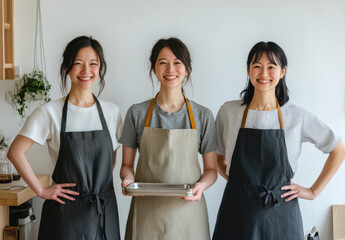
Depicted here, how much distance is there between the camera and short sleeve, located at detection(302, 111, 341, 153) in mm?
1818

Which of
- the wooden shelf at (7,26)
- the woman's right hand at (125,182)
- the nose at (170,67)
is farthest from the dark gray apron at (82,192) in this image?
the wooden shelf at (7,26)

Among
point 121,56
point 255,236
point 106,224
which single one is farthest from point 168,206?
point 121,56

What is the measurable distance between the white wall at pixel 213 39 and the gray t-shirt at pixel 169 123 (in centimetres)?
60

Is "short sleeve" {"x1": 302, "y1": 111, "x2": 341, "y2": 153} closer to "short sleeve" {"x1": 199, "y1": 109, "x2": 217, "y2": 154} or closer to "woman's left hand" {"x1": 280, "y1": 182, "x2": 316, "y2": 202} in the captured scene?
"woman's left hand" {"x1": 280, "y1": 182, "x2": 316, "y2": 202}

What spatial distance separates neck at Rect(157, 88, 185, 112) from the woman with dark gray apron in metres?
0.27

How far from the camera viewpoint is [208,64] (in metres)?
2.43

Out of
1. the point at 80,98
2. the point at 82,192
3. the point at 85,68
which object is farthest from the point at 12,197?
the point at 85,68

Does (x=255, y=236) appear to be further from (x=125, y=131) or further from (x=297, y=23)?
(x=297, y=23)

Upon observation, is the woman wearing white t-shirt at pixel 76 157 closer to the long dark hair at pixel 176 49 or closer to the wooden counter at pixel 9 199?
the long dark hair at pixel 176 49

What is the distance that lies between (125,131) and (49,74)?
2.94 ft

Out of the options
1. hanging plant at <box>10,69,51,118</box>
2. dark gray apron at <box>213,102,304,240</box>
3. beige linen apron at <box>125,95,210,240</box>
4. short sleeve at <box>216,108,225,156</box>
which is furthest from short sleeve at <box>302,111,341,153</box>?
hanging plant at <box>10,69,51,118</box>

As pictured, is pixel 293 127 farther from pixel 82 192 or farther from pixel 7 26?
pixel 7 26

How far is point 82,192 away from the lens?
5.70ft

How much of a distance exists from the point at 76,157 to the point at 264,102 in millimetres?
898
